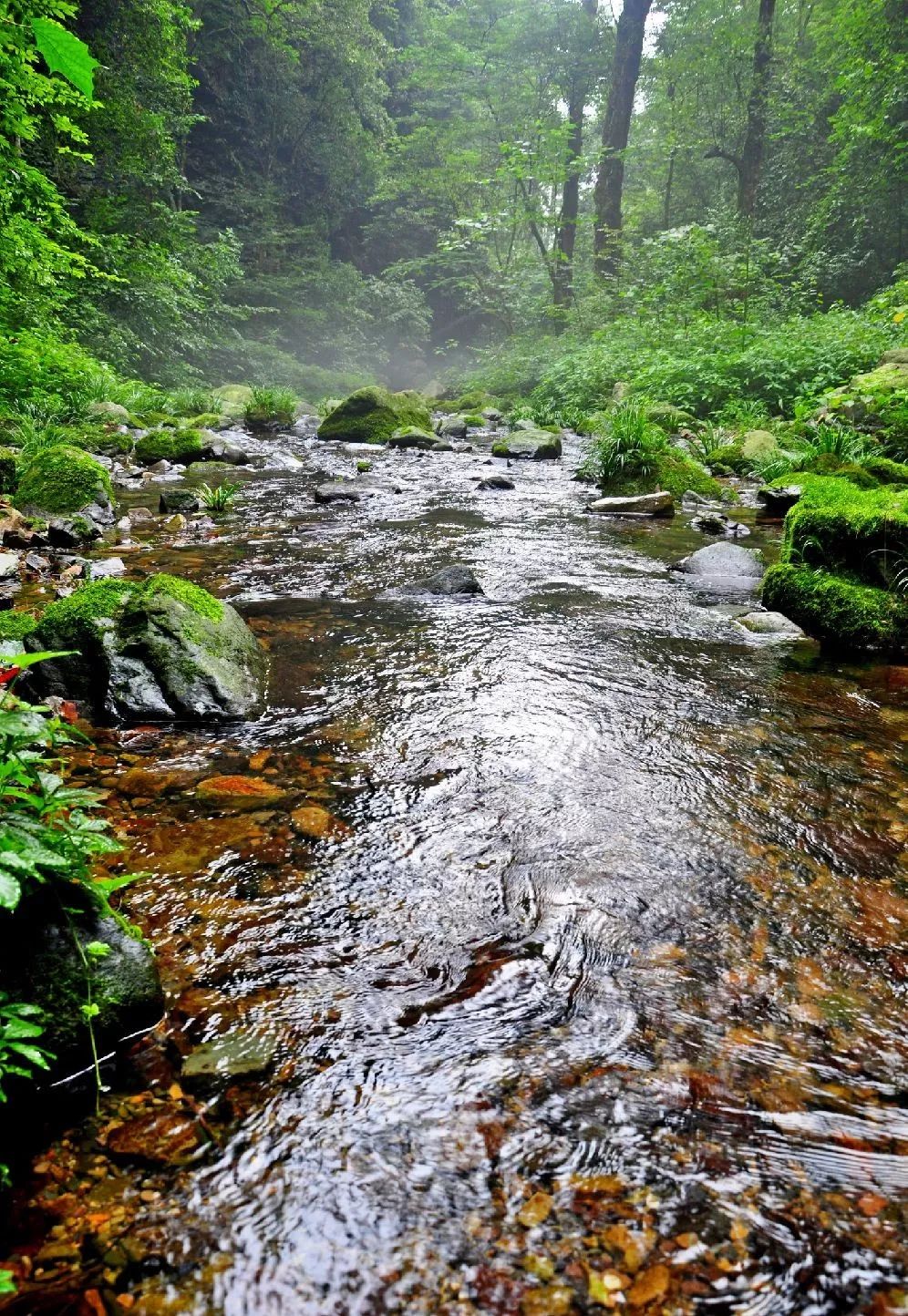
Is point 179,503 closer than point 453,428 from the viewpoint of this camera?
Yes

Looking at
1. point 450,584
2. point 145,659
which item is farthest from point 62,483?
point 145,659

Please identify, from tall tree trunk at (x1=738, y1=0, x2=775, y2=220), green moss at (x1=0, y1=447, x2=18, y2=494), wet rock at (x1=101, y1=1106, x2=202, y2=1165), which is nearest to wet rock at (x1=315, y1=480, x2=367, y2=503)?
green moss at (x1=0, y1=447, x2=18, y2=494)

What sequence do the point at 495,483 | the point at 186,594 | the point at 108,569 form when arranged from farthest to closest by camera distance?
the point at 495,483, the point at 108,569, the point at 186,594

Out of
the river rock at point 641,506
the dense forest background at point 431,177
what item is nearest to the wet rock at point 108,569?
the dense forest background at point 431,177

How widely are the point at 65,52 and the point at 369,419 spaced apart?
1366 centimetres

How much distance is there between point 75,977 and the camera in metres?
1.48

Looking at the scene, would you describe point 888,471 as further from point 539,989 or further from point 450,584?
point 539,989

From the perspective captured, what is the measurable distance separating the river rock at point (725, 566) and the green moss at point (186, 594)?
371cm

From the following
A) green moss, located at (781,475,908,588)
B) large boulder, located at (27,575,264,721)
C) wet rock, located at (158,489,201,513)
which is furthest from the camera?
wet rock, located at (158,489,201,513)

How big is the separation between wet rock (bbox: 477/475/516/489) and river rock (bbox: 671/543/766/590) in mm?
3915

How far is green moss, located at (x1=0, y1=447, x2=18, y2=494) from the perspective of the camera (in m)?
6.96

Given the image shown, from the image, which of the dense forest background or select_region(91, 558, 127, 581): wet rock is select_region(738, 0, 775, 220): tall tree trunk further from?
select_region(91, 558, 127, 581): wet rock

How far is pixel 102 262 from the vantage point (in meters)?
15.6

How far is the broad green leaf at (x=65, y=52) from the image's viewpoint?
4.02 ft
